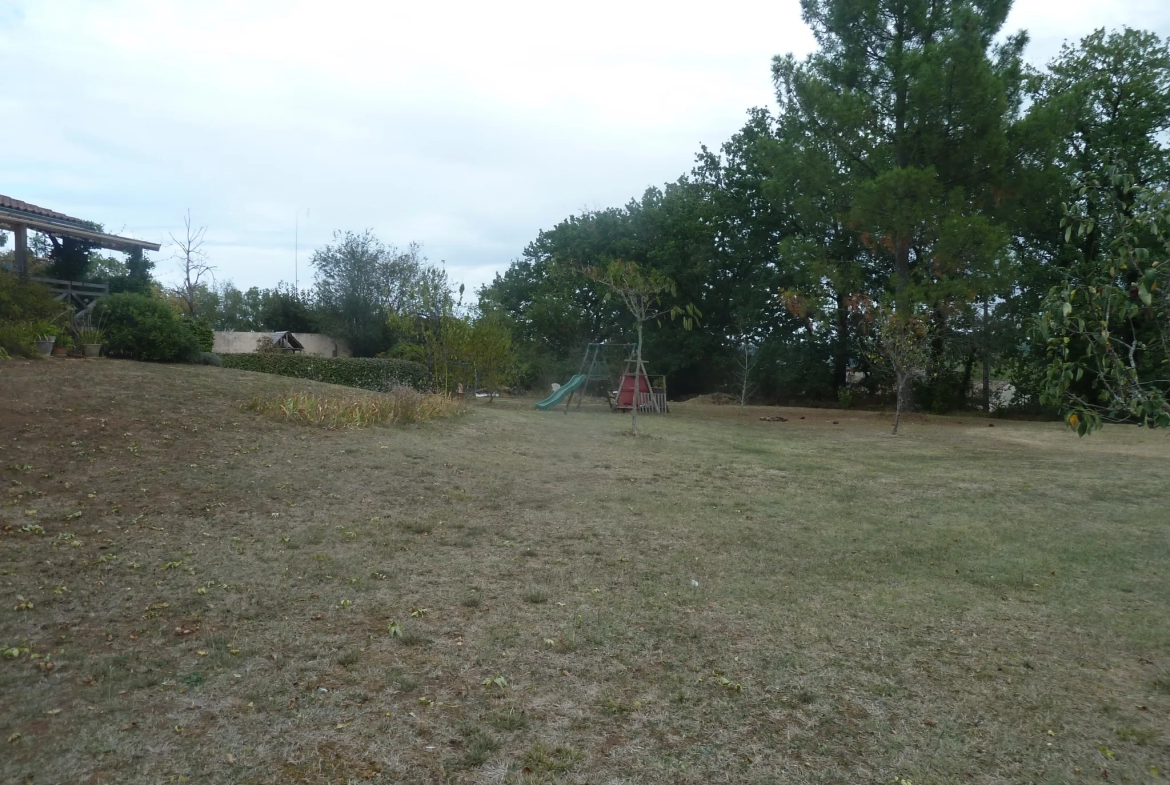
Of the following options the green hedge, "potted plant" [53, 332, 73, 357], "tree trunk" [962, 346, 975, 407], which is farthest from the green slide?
"tree trunk" [962, 346, 975, 407]

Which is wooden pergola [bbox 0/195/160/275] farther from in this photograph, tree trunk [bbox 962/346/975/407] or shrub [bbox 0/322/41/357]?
tree trunk [bbox 962/346/975/407]

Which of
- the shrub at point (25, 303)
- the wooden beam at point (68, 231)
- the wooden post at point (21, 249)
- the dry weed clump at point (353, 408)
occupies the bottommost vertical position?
the dry weed clump at point (353, 408)

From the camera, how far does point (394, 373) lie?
16.6m

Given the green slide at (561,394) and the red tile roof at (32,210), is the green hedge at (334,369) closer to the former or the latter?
the green slide at (561,394)

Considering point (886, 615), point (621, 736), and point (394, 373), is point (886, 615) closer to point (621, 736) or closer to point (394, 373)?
point (621, 736)

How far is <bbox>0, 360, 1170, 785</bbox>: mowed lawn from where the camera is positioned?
2.76 meters

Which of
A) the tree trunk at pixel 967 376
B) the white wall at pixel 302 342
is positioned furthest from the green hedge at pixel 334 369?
the tree trunk at pixel 967 376

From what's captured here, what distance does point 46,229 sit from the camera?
14969 mm

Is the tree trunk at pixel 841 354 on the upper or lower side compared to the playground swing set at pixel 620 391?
upper

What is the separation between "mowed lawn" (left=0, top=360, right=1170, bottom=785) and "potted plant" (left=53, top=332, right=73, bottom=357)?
255 cm

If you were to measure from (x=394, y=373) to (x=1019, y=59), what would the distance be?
1573 cm

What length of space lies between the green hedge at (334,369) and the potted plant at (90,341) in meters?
4.36

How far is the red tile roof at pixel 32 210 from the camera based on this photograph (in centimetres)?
1548

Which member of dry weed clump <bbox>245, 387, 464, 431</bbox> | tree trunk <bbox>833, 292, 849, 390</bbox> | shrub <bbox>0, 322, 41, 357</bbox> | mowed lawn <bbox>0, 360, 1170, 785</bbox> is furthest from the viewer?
tree trunk <bbox>833, 292, 849, 390</bbox>
